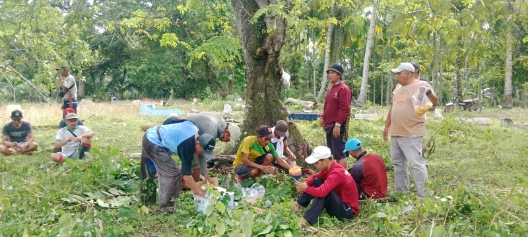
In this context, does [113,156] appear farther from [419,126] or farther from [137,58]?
[137,58]

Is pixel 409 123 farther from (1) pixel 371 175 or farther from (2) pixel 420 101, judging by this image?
(1) pixel 371 175

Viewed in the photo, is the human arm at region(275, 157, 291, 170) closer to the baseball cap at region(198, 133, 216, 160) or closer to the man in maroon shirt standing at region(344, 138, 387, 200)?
the man in maroon shirt standing at region(344, 138, 387, 200)

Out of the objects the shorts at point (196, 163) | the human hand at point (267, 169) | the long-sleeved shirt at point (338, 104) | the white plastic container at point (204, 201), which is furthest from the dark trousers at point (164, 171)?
the long-sleeved shirt at point (338, 104)

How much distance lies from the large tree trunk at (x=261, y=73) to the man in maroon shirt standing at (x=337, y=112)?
1.00m

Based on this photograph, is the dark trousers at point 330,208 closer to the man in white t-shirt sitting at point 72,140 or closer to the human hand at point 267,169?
the human hand at point 267,169

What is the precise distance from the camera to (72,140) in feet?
23.6

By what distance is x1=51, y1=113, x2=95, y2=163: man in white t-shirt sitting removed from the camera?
23.2ft

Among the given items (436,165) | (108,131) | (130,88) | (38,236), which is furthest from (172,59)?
(38,236)

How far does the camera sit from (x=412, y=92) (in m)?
5.02

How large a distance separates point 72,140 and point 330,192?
4.77 m

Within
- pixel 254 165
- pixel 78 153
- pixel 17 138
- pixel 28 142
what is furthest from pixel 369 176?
pixel 17 138

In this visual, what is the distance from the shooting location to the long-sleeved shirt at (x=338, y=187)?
4254mm

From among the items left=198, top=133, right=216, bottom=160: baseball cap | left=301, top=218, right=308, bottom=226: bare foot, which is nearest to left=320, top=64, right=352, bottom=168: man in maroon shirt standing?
left=301, top=218, right=308, bottom=226: bare foot

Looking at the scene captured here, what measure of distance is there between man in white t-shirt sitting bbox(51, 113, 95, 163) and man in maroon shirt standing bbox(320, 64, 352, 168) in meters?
3.87
